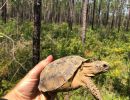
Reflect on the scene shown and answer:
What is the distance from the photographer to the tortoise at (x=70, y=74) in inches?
94.3

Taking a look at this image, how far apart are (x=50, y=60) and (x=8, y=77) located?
683 centimetres

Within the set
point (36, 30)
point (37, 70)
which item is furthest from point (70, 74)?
point (36, 30)

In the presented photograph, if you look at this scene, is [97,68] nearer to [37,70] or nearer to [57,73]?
[57,73]

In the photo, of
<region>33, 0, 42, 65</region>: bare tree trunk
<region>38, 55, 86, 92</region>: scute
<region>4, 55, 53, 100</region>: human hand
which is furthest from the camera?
<region>33, 0, 42, 65</region>: bare tree trunk

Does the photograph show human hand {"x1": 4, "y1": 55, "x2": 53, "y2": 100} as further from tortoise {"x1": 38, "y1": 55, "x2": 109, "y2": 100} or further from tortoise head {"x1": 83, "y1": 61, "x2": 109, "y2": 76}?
tortoise head {"x1": 83, "y1": 61, "x2": 109, "y2": 76}

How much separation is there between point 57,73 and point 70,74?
0.65 feet

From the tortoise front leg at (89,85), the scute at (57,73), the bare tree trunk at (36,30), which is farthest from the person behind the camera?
the bare tree trunk at (36,30)

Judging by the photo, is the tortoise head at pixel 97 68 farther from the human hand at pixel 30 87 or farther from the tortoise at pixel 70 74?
the human hand at pixel 30 87

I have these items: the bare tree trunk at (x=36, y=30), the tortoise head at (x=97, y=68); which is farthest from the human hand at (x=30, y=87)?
the bare tree trunk at (x=36, y=30)

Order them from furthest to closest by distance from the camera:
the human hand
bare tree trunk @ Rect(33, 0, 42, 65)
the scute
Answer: bare tree trunk @ Rect(33, 0, 42, 65) → the human hand → the scute

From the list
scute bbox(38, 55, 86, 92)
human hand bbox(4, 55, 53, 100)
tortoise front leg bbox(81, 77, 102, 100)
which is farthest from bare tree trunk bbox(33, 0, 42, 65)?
tortoise front leg bbox(81, 77, 102, 100)

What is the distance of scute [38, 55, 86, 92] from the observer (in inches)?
99.4

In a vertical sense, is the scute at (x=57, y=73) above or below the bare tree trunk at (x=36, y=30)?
above

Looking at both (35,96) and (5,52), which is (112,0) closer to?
(5,52)
